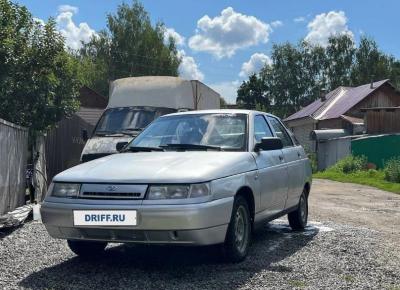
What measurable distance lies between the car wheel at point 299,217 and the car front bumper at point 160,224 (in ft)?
9.57

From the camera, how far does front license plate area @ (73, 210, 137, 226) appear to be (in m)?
4.90

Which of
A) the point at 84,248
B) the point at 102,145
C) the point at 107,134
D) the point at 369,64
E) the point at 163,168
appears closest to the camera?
the point at 163,168

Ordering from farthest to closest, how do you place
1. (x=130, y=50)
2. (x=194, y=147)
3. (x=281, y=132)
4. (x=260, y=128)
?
1. (x=130, y=50)
2. (x=281, y=132)
3. (x=260, y=128)
4. (x=194, y=147)

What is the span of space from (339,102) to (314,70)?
27720mm

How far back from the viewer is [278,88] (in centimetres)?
7094

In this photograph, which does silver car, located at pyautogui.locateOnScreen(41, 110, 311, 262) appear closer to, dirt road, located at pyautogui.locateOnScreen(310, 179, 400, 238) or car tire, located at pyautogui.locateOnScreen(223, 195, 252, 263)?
car tire, located at pyautogui.locateOnScreen(223, 195, 252, 263)

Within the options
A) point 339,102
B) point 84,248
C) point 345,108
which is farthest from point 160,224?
point 339,102

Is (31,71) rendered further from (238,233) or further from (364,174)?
(364,174)

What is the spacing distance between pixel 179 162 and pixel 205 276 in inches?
42.7

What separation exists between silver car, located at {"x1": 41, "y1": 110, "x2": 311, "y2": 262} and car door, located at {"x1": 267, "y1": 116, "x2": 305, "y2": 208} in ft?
2.33

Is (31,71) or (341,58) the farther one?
(341,58)

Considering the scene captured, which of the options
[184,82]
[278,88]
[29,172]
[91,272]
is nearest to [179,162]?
[91,272]

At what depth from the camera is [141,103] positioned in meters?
14.6

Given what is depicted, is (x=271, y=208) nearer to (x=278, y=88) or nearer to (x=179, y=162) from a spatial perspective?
(x=179, y=162)
